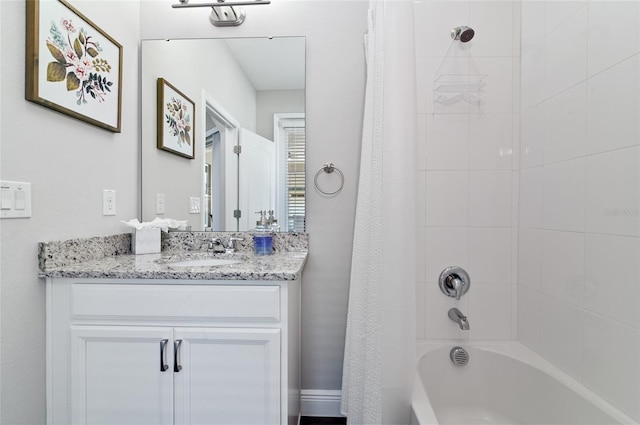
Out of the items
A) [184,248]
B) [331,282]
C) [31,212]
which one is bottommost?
[331,282]

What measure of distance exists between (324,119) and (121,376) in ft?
4.65

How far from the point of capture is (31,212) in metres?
1.00

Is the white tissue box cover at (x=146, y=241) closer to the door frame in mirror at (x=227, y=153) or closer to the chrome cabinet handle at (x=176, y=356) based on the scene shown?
the door frame in mirror at (x=227, y=153)

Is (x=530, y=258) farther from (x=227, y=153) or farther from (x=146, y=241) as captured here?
(x=146, y=241)

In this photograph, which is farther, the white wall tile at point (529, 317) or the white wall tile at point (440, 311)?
the white wall tile at point (440, 311)

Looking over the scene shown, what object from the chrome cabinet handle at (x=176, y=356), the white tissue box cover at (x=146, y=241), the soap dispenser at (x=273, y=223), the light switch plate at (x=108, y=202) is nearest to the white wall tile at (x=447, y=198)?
the soap dispenser at (x=273, y=223)

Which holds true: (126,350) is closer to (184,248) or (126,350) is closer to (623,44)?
(184,248)

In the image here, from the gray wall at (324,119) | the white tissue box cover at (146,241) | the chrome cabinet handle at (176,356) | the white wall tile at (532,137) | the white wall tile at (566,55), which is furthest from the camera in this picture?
the gray wall at (324,119)

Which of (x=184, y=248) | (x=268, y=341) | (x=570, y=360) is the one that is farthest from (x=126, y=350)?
(x=570, y=360)

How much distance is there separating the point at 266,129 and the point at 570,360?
5.68ft

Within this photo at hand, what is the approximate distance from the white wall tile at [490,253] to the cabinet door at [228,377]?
3.61 ft

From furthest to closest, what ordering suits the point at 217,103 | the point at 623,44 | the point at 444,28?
the point at 217,103, the point at 444,28, the point at 623,44

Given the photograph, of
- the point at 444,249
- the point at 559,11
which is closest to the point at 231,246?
the point at 444,249

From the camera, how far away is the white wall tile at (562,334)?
1.14m
